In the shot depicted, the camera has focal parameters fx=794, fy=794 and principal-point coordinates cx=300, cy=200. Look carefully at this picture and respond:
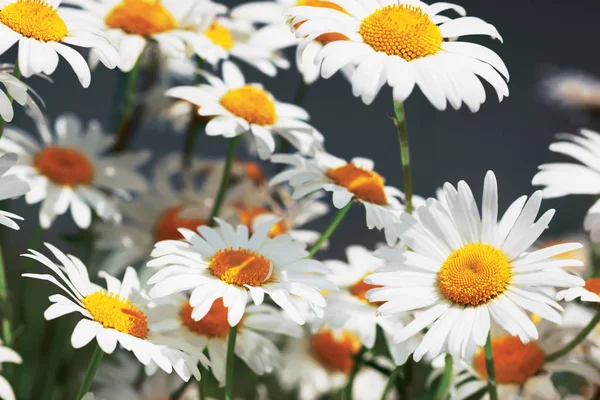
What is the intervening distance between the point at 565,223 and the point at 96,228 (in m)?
1.16

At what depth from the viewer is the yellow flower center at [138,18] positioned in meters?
0.62

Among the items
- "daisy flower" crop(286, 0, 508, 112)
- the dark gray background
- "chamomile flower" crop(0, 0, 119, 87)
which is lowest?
the dark gray background

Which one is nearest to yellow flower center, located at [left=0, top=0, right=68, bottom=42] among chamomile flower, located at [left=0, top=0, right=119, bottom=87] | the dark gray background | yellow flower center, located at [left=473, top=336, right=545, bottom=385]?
chamomile flower, located at [left=0, top=0, right=119, bottom=87]

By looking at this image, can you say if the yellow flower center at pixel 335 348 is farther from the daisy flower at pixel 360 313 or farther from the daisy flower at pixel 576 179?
the daisy flower at pixel 576 179

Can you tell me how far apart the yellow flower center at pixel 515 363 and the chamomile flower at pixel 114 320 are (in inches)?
8.3

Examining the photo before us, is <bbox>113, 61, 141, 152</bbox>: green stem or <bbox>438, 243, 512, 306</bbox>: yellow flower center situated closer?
<bbox>438, 243, 512, 306</bbox>: yellow flower center

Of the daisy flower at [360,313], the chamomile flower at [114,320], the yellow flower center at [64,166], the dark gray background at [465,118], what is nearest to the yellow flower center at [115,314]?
the chamomile flower at [114,320]

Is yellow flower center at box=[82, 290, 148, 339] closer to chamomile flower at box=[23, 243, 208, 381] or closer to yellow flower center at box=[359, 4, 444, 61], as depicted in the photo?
chamomile flower at box=[23, 243, 208, 381]

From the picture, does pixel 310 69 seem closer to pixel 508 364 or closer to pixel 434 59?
pixel 434 59

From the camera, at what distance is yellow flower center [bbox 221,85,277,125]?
0.59 m

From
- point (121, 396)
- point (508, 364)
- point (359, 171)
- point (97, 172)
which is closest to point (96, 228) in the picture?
point (97, 172)

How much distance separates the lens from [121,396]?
60 centimetres

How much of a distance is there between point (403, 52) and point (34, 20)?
0.71 feet

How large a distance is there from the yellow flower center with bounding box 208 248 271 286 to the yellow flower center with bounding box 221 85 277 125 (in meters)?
0.14
